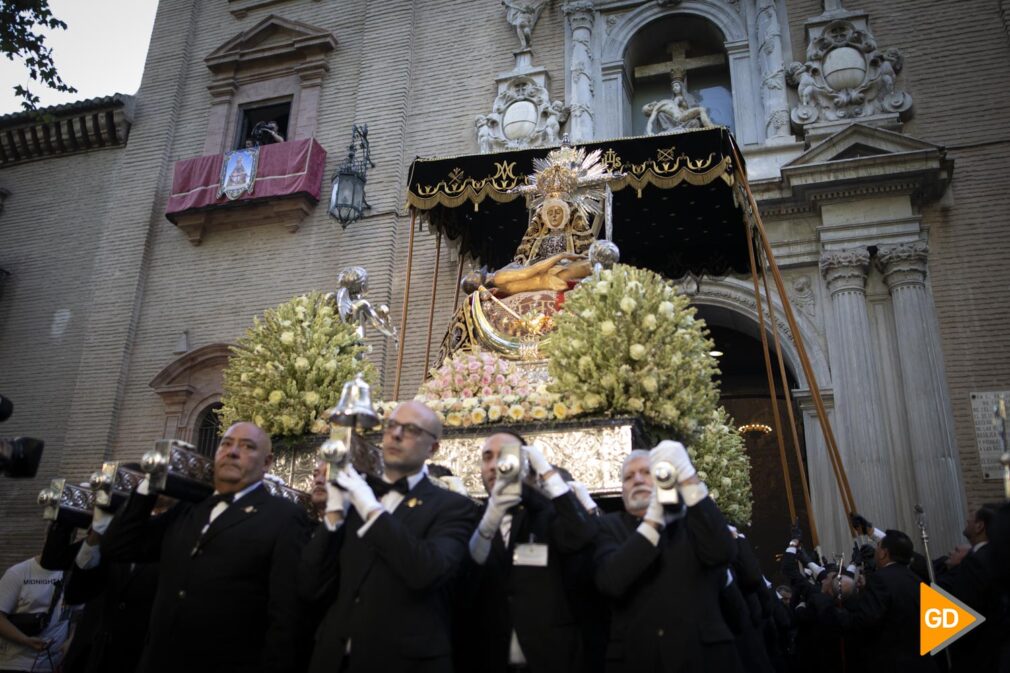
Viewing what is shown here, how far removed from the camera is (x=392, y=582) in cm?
311

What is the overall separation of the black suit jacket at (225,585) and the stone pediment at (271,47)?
12128 mm

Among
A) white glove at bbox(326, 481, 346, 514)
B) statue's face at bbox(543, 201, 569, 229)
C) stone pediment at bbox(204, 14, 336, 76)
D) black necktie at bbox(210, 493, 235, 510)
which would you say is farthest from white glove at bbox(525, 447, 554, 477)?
stone pediment at bbox(204, 14, 336, 76)

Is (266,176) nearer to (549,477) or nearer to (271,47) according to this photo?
(271,47)

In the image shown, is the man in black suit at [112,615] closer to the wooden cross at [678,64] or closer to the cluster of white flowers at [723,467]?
the cluster of white flowers at [723,467]

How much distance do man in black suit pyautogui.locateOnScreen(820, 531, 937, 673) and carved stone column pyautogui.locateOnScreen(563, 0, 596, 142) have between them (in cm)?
800

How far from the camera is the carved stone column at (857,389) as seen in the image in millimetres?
9047

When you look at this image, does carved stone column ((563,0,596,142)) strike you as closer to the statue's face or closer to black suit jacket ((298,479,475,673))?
the statue's face

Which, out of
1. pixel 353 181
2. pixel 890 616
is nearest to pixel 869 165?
pixel 890 616

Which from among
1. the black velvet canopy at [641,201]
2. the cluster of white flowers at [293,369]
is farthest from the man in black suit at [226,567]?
the black velvet canopy at [641,201]

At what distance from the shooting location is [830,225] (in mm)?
10344

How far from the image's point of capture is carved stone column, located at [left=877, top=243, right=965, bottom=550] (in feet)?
28.8

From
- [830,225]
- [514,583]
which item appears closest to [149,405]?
[830,225]

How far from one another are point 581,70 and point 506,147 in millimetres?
1641

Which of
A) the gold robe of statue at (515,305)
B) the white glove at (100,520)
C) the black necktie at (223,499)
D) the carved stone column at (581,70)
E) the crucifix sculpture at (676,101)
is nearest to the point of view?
the black necktie at (223,499)
